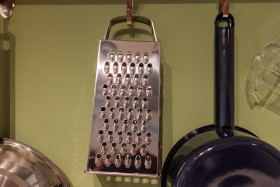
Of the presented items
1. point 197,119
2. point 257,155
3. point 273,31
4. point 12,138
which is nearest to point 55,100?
point 12,138

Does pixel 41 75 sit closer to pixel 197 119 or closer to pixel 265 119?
pixel 197 119

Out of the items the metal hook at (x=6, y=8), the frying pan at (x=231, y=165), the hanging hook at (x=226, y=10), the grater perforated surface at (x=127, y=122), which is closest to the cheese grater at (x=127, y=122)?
the grater perforated surface at (x=127, y=122)

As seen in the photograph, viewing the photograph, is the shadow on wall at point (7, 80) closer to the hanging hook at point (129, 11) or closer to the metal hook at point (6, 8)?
the metal hook at point (6, 8)

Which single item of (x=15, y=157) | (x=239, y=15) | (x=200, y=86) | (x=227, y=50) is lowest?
(x=15, y=157)

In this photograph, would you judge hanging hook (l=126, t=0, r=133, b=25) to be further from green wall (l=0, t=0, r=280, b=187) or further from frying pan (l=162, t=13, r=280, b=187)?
frying pan (l=162, t=13, r=280, b=187)

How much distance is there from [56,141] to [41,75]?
23 cm

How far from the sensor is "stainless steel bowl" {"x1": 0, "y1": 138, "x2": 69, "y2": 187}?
0.81 meters

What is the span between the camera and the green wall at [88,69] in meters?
0.84

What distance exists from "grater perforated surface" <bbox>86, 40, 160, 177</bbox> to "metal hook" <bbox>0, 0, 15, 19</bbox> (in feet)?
1.32

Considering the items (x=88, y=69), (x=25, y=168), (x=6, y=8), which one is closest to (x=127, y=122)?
(x=88, y=69)

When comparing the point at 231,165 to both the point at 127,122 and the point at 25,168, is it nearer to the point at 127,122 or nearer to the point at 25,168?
the point at 127,122

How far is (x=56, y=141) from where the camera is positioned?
88 centimetres

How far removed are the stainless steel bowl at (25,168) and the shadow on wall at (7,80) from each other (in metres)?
0.05

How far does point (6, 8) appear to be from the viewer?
2.82 feet
